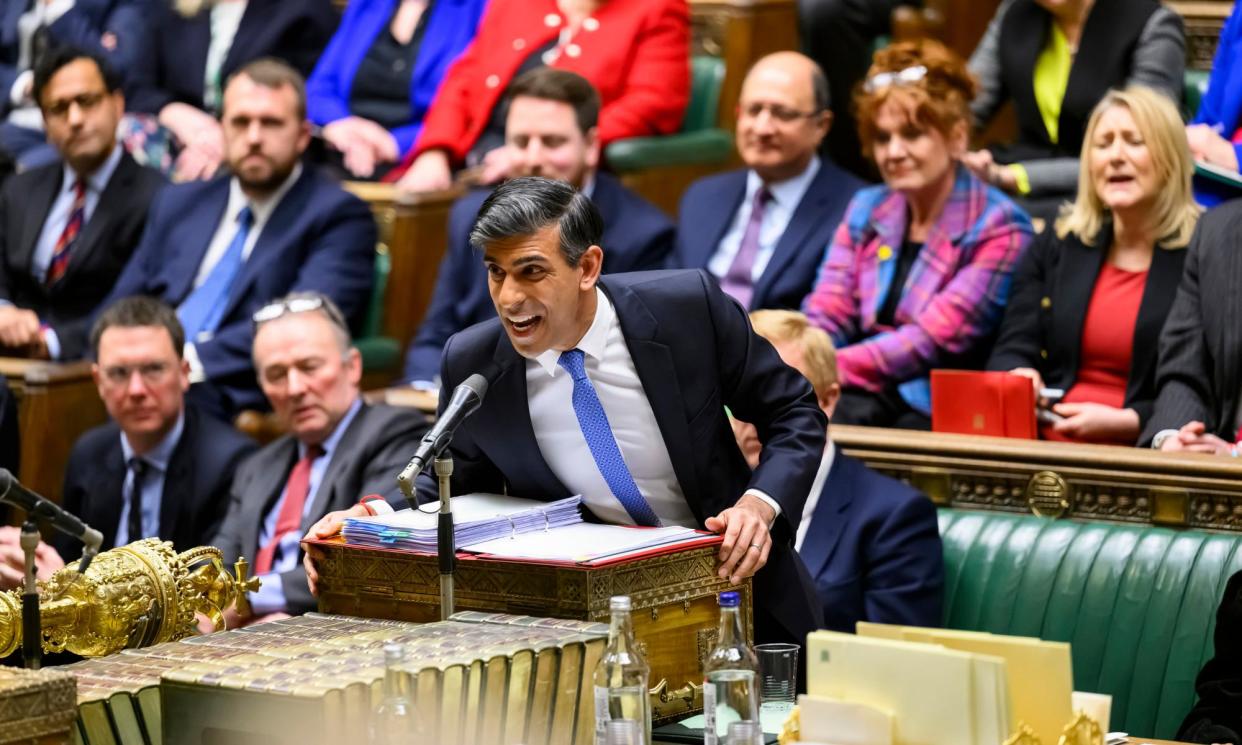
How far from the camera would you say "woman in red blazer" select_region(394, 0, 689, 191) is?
18.3ft

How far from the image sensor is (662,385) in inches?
115

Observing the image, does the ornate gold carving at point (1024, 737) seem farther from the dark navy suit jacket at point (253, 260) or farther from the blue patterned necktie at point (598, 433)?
the dark navy suit jacket at point (253, 260)

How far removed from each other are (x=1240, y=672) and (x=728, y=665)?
0.96 metres

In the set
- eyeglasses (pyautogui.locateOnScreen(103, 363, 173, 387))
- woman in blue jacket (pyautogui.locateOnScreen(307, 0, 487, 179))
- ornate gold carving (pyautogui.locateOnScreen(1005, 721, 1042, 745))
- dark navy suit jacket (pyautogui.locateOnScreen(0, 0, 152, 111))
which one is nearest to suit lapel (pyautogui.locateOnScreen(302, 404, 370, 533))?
eyeglasses (pyautogui.locateOnScreen(103, 363, 173, 387))

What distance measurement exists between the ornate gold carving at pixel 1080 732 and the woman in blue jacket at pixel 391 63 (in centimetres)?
403

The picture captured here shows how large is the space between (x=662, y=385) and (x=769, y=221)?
2136 mm

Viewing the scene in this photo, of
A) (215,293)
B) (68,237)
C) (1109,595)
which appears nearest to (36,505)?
(1109,595)

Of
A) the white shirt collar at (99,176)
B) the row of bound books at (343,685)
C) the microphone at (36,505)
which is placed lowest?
the row of bound books at (343,685)

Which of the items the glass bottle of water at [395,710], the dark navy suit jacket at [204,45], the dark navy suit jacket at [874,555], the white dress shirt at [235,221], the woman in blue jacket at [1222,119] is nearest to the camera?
the glass bottle of water at [395,710]

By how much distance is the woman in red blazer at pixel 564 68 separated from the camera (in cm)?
558

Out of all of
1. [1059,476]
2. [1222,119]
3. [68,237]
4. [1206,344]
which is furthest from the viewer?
[68,237]

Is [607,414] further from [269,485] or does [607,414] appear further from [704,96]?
[704,96]

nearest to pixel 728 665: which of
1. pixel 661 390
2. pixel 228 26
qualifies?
pixel 661 390

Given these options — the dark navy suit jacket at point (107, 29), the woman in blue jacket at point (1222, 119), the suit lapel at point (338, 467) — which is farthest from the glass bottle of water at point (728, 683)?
the dark navy suit jacket at point (107, 29)
